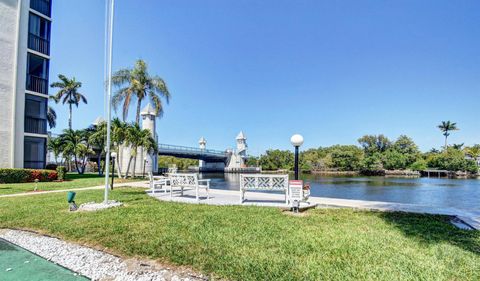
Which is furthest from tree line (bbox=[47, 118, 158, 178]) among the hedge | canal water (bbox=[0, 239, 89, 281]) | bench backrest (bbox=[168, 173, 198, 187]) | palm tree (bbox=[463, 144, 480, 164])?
palm tree (bbox=[463, 144, 480, 164])

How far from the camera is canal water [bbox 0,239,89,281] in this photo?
3.34 meters

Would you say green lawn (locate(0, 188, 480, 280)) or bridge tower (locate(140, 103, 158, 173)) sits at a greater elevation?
bridge tower (locate(140, 103, 158, 173))

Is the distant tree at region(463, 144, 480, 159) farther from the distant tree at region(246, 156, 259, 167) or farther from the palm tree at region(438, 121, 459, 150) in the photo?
the distant tree at region(246, 156, 259, 167)

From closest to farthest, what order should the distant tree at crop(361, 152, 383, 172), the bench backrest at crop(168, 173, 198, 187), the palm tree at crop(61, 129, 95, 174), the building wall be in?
→ the bench backrest at crop(168, 173, 198, 187) < the building wall < the palm tree at crop(61, 129, 95, 174) < the distant tree at crop(361, 152, 383, 172)

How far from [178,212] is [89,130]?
Result: 107 feet

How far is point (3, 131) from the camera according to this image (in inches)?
650

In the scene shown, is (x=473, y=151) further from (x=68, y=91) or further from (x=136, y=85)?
(x=68, y=91)

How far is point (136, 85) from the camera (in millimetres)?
23625

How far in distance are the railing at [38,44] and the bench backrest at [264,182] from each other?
19.9 m

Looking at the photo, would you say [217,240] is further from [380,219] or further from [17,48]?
[17,48]

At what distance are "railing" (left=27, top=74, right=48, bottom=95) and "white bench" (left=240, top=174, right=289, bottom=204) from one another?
1881 cm

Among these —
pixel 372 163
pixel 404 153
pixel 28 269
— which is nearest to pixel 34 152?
pixel 28 269

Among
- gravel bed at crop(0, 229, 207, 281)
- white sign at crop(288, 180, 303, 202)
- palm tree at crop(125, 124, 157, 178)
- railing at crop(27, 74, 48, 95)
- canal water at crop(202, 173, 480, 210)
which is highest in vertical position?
railing at crop(27, 74, 48, 95)

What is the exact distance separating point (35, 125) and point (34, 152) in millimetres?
2136
